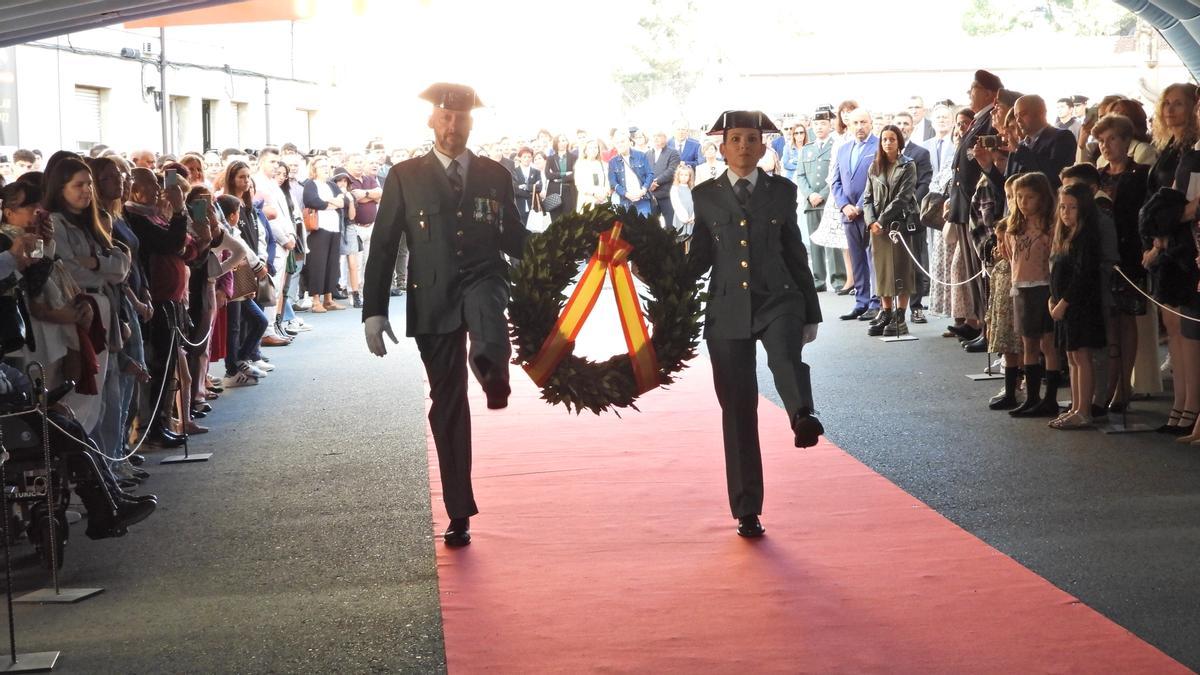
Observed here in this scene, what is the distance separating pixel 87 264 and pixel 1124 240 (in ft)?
19.8

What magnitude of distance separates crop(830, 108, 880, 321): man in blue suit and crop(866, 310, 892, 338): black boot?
83 centimetres

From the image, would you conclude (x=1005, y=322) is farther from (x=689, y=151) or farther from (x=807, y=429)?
(x=689, y=151)

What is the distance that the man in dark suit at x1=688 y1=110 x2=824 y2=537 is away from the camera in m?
6.05

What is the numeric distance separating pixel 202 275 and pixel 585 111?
33780mm

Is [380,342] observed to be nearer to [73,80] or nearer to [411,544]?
[411,544]

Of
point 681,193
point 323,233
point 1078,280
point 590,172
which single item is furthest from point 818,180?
point 1078,280

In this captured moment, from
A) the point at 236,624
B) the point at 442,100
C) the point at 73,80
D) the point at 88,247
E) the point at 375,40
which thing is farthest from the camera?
the point at 375,40

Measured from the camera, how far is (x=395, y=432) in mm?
9430

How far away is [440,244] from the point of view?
19.9 ft

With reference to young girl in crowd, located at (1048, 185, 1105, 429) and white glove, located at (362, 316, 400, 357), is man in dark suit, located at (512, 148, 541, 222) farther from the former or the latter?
white glove, located at (362, 316, 400, 357)

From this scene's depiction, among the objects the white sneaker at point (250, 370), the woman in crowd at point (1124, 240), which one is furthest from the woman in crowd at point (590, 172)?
the woman in crowd at point (1124, 240)

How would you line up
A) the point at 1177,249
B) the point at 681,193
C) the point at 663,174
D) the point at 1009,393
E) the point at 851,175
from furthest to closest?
the point at 663,174
the point at 681,193
the point at 851,175
the point at 1009,393
the point at 1177,249

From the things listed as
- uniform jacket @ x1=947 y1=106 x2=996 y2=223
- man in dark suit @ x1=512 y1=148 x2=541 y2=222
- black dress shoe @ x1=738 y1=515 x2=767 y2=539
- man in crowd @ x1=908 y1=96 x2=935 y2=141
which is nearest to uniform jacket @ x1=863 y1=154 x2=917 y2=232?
uniform jacket @ x1=947 y1=106 x2=996 y2=223

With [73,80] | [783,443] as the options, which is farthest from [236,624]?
[73,80]
